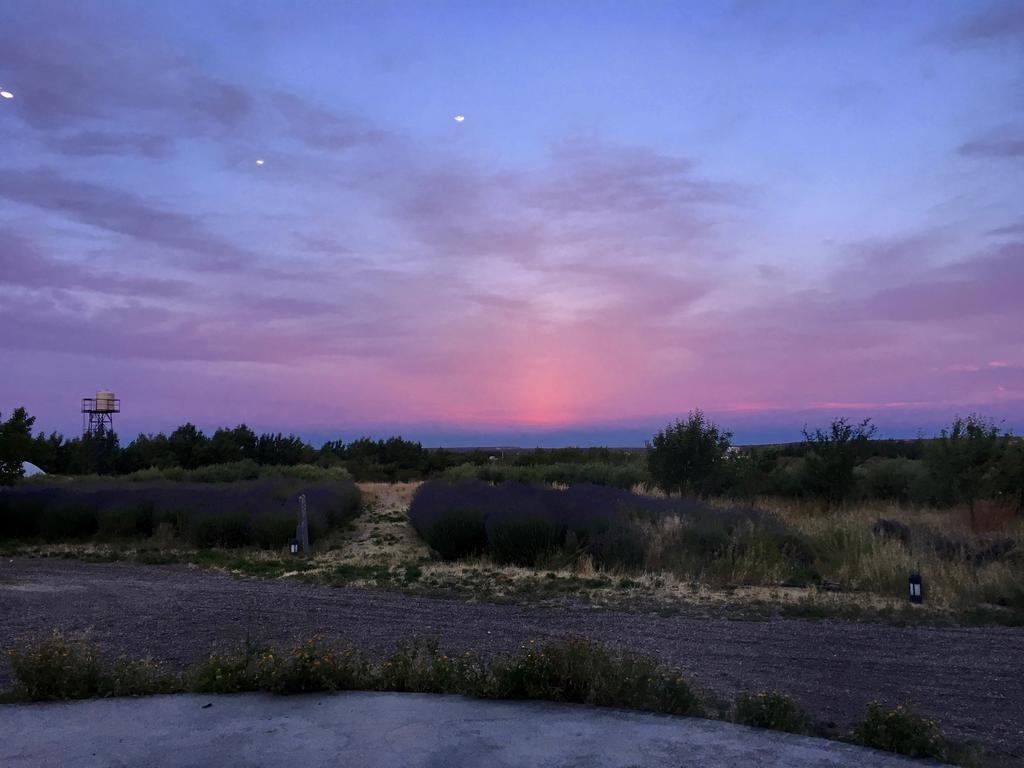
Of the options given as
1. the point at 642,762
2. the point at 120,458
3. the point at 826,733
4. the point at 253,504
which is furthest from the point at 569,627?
the point at 120,458

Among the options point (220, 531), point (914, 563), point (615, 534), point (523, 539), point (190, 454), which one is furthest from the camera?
point (190, 454)

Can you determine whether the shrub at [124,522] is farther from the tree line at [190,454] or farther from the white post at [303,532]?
the tree line at [190,454]

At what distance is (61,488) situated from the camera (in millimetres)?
32719

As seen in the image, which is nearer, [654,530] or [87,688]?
[87,688]

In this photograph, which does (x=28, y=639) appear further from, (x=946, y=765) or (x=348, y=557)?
(x=348, y=557)

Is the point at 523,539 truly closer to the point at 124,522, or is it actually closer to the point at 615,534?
the point at 615,534

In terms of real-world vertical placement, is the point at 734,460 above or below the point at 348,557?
above

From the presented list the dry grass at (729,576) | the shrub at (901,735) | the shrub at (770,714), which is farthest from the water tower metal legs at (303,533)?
the shrub at (901,735)

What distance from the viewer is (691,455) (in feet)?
111

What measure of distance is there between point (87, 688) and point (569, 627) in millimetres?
6200

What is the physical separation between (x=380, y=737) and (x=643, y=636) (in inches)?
217

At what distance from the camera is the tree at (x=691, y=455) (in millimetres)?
33781

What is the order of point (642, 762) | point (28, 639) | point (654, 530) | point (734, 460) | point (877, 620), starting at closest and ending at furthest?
point (642, 762)
point (28, 639)
point (877, 620)
point (654, 530)
point (734, 460)

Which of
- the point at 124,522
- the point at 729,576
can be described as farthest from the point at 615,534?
the point at 124,522
